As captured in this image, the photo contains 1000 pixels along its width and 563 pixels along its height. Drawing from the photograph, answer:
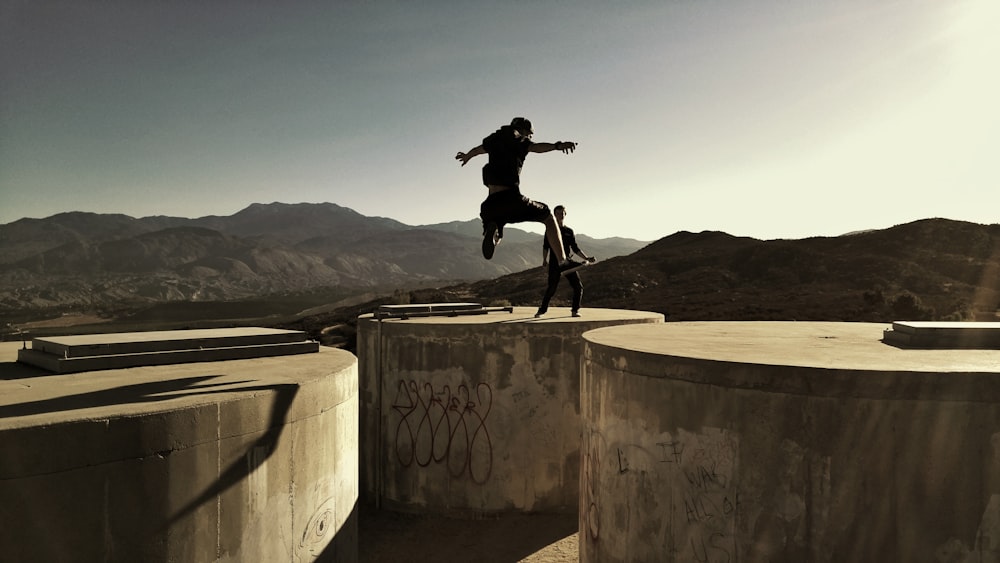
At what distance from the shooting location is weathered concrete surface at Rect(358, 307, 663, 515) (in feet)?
33.9

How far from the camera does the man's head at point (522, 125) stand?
31.1ft

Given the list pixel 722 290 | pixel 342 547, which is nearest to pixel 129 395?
pixel 342 547

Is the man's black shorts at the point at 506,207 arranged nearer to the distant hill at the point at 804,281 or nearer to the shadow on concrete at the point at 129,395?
the shadow on concrete at the point at 129,395

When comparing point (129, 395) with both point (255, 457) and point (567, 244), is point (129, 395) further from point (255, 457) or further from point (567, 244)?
point (567, 244)

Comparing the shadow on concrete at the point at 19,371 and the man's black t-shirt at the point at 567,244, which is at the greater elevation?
the man's black t-shirt at the point at 567,244

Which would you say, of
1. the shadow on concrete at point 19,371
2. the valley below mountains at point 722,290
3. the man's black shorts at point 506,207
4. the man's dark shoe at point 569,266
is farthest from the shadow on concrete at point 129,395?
the valley below mountains at point 722,290

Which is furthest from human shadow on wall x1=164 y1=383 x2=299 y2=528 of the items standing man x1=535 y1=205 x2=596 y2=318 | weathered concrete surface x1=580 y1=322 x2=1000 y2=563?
standing man x1=535 y1=205 x2=596 y2=318

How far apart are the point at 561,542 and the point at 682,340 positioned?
14.7 feet

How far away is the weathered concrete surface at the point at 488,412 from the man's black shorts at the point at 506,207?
195 centimetres

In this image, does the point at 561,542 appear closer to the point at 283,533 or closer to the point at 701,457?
the point at 701,457

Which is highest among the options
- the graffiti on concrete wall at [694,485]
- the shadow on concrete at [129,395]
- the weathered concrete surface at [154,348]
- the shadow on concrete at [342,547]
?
the weathered concrete surface at [154,348]

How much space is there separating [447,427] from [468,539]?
185cm

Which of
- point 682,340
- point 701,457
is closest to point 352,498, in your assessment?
point 701,457

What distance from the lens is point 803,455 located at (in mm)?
4824
